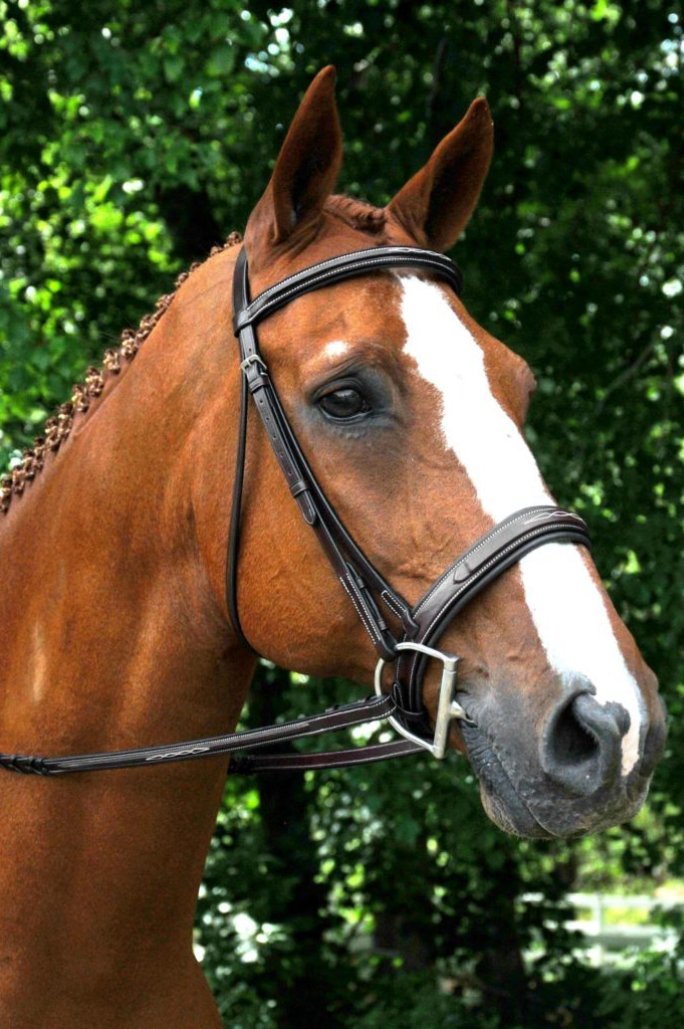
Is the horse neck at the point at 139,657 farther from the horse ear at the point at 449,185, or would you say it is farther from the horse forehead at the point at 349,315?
the horse ear at the point at 449,185

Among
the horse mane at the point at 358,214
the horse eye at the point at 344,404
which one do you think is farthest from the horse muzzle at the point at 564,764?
the horse mane at the point at 358,214

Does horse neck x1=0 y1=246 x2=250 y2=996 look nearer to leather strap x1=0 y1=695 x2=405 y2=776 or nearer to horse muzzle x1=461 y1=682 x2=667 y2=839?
leather strap x1=0 y1=695 x2=405 y2=776

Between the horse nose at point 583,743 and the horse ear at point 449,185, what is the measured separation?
121 centimetres

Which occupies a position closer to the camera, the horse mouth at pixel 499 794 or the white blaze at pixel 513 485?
the white blaze at pixel 513 485

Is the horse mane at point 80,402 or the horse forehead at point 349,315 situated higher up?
the horse mane at point 80,402

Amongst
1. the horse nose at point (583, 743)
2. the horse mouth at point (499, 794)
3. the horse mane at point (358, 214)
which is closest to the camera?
the horse nose at point (583, 743)

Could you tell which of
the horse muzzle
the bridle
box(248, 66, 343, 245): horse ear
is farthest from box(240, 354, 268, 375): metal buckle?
the horse muzzle

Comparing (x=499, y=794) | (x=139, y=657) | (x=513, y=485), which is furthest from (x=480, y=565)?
(x=139, y=657)

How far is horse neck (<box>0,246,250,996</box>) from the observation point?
2.59 m

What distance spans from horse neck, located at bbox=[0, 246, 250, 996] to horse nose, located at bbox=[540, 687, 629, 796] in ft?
2.82

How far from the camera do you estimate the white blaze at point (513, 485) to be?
1.98m

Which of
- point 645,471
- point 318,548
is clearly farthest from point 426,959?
point 318,548

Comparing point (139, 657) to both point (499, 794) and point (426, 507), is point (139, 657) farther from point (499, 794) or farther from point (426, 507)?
point (499, 794)

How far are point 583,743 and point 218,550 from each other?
885mm
